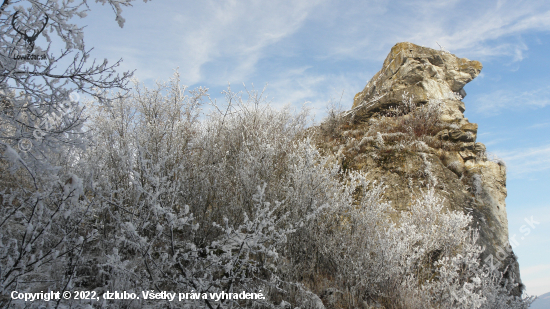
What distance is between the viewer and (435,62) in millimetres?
11383

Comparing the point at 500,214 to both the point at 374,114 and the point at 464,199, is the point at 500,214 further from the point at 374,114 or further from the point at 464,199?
the point at 374,114

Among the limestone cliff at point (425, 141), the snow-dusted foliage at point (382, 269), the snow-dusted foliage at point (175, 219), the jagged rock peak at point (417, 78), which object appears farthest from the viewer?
the jagged rock peak at point (417, 78)

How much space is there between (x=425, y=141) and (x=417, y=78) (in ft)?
10.9

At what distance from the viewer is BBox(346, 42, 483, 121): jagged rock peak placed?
1025 cm

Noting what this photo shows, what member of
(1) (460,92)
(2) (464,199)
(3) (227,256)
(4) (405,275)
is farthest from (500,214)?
(3) (227,256)

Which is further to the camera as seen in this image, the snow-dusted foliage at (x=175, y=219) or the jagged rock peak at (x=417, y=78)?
the jagged rock peak at (x=417, y=78)

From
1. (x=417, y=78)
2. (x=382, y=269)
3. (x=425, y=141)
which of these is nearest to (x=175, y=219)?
(x=382, y=269)

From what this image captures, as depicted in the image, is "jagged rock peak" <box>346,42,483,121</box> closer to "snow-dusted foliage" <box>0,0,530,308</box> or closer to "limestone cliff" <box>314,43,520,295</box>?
"limestone cliff" <box>314,43,520,295</box>

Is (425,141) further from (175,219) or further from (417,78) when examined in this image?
(175,219)

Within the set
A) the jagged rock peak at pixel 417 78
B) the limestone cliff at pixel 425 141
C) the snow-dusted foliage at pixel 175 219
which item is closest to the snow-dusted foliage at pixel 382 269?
the snow-dusted foliage at pixel 175 219

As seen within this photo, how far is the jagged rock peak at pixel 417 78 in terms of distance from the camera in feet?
33.6

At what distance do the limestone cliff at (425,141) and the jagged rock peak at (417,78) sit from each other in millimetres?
32

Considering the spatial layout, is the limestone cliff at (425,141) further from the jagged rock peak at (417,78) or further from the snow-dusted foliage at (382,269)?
the snow-dusted foliage at (382,269)

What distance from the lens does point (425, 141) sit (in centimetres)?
839
